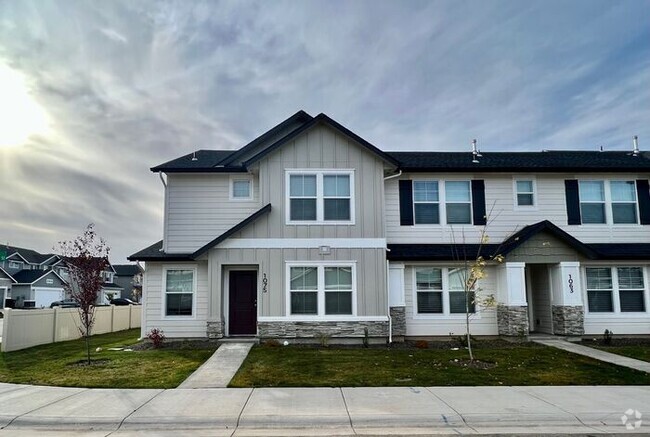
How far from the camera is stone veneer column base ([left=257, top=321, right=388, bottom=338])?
1430 cm

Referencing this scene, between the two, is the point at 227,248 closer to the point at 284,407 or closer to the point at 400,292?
the point at 400,292

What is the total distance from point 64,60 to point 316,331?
11.2 metres

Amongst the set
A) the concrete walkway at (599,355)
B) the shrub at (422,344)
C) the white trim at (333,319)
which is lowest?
the concrete walkway at (599,355)

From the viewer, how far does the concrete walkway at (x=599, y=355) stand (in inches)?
440

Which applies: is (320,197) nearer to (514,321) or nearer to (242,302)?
(242,302)

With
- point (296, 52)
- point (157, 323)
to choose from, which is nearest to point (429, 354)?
point (157, 323)

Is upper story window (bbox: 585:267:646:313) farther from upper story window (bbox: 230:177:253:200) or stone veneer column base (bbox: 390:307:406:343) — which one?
upper story window (bbox: 230:177:253:200)

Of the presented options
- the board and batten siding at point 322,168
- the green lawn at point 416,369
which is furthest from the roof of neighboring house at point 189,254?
the green lawn at point 416,369

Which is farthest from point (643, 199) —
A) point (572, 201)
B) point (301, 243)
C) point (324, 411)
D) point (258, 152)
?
point (324, 411)

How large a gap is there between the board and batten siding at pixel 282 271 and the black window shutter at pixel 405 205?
192 centimetres

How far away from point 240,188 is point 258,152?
5.16 ft

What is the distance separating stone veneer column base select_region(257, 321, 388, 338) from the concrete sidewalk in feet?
17.9

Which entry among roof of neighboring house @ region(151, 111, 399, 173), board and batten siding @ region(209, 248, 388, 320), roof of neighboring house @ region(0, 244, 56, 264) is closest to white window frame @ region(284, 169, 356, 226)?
board and batten siding @ region(209, 248, 388, 320)

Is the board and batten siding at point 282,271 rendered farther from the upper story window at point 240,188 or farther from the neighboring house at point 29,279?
the neighboring house at point 29,279
